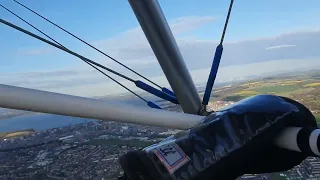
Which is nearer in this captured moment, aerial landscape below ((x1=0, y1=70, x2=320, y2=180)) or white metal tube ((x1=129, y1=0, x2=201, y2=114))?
white metal tube ((x1=129, y1=0, x2=201, y2=114))

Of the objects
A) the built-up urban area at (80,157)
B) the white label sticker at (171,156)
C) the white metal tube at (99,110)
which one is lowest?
the built-up urban area at (80,157)

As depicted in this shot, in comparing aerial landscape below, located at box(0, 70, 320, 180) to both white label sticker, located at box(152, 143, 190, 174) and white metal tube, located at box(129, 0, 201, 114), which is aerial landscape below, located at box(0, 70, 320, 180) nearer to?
white metal tube, located at box(129, 0, 201, 114)

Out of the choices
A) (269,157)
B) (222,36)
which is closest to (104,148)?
(222,36)

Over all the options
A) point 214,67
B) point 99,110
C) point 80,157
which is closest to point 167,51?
point 214,67

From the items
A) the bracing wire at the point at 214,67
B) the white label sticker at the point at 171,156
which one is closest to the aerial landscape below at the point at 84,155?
the bracing wire at the point at 214,67

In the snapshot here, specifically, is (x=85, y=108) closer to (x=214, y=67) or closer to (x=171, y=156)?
(x=171, y=156)

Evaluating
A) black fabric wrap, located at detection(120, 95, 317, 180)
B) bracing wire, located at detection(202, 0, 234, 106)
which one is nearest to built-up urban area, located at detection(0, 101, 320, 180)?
bracing wire, located at detection(202, 0, 234, 106)

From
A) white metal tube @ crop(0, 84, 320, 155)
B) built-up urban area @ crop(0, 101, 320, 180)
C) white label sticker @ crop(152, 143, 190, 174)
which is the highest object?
white metal tube @ crop(0, 84, 320, 155)

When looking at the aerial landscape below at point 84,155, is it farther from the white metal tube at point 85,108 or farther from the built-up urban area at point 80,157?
the white metal tube at point 85,108
